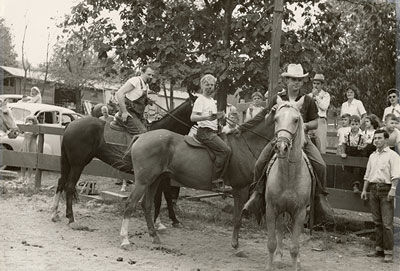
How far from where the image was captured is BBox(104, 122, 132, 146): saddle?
10000mm

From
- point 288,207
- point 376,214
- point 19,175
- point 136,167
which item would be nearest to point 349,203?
point 376,214

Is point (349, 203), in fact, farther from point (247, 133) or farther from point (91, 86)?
point (91, 86)

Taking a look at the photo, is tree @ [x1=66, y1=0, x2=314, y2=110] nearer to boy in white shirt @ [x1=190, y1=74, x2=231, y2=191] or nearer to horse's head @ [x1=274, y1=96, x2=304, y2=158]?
boy in white shirt @ [x1=190, y1=74, x2=231, y2=191]

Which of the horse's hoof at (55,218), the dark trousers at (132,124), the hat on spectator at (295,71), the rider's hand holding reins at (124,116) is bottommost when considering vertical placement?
the horse's hoof at (55,218)

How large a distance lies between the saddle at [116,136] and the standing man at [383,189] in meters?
4.39

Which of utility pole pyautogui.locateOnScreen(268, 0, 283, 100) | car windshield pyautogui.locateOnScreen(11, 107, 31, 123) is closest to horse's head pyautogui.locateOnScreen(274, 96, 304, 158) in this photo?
utility pole pyautogui.locateOnScreen(268, 0, 283, 100)

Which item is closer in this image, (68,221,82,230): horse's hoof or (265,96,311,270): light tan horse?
(265,96,311,270): light tan horse

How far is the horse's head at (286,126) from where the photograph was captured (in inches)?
240

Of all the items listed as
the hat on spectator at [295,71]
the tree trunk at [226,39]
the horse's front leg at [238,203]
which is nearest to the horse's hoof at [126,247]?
the horse's front leg at [238,203]

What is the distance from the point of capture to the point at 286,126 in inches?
246

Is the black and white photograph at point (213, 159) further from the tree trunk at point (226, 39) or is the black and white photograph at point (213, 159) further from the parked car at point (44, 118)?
the parked car at point (44, 118)

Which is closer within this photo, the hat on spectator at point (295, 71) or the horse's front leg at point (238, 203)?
the hat on spectator at point (295, 71)

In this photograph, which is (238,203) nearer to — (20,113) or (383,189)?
(383,189)

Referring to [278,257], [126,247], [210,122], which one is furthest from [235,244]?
[210,122]
